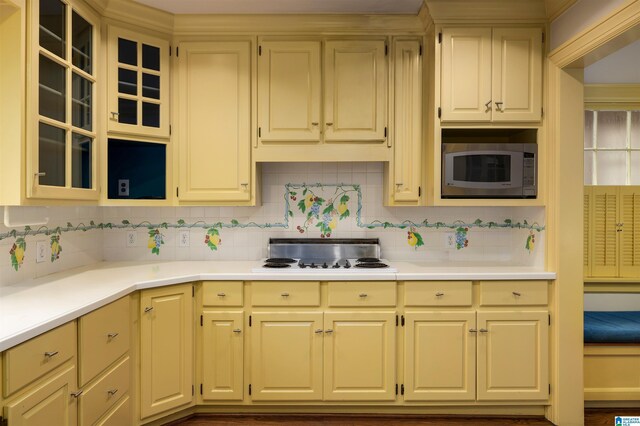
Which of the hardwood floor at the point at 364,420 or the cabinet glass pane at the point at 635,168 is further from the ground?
the cabinet glass pane at the point at 635,168

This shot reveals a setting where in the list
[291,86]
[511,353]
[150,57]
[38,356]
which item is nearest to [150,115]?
[150,57]

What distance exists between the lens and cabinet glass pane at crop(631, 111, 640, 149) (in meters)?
3.53

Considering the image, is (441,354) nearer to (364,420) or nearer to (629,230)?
(364,420)

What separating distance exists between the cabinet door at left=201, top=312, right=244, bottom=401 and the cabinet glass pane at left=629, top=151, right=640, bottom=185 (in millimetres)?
3311

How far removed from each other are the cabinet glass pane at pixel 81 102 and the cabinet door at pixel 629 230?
3818 mm

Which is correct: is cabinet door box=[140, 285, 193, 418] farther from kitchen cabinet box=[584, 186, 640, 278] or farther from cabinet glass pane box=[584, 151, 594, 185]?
cabinet glass pane box=[584, 151, 594, 185]

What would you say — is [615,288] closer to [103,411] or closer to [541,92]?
[541,92]

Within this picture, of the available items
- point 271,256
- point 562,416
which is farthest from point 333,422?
point 562,416

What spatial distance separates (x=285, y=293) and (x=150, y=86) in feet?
5.00

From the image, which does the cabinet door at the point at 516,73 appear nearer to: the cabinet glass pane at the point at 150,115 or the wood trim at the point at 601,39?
the wood trim at the point at 601,39

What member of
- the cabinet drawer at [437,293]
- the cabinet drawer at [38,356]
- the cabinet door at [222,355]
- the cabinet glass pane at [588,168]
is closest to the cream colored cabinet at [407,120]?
the cabinet drawer at [437,293]

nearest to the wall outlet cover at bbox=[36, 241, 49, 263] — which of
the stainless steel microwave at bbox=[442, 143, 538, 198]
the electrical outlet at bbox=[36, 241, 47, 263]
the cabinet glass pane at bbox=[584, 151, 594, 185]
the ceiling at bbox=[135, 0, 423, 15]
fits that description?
the electrical outlet at bbox=[36, 241, 47, 263]

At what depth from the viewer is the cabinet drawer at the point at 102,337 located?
1.76 meters

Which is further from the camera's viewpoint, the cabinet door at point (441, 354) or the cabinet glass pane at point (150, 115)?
the cabinet glass pane at point (150, 115)
